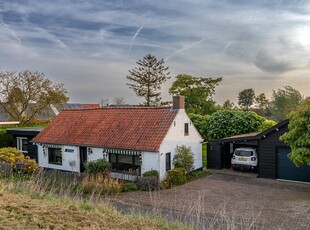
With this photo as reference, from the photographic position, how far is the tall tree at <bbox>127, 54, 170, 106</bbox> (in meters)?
59.2

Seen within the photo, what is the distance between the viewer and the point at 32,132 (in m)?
28.0

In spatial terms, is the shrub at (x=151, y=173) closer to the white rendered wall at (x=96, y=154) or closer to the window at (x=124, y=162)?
the window at (x=124, y=162)

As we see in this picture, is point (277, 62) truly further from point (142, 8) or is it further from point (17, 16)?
point (17, 16)

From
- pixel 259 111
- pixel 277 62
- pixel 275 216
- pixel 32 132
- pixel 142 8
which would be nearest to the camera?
pixel 275 216

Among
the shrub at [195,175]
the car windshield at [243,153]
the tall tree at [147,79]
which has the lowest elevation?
the shrub at [195,175]

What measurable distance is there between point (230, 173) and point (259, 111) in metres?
51.2

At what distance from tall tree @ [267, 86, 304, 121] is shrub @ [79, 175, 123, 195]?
4348cm

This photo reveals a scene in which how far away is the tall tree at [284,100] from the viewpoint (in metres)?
54.3

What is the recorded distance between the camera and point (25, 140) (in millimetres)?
29500

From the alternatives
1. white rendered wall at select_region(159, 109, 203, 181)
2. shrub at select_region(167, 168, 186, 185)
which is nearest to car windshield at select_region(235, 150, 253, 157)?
white rendered wall at select_region(159, 109, 203, 181)

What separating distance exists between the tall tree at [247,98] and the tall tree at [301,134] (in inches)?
2806

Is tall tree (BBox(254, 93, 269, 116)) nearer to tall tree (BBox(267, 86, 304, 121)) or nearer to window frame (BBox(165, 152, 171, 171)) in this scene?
tall tree (BBox(267, 86, 304, 121))

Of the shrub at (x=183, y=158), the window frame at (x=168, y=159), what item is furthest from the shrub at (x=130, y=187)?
the shrub at (x=183, y=158)

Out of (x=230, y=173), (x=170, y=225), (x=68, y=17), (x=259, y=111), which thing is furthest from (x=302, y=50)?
(x=259, y=111)
